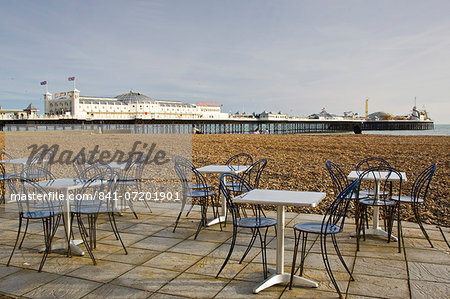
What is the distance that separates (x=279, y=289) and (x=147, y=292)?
1006mm

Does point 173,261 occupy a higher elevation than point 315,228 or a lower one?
lower

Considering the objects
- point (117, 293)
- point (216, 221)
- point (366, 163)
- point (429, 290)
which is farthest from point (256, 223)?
point (366, 163)

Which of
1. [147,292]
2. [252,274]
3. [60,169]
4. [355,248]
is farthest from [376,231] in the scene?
[60,169]

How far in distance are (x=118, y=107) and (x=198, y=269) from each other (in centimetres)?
9202

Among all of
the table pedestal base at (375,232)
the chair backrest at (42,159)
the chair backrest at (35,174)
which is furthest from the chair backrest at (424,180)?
the chair backrest at (42,159)

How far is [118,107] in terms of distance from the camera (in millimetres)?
91562

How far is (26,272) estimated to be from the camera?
344cm

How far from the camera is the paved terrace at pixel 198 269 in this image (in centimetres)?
300

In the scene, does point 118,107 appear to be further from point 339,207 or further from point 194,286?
point 339,207

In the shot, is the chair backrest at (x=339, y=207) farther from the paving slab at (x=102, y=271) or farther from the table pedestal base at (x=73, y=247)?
the table pedestal base at (x=73, y=247)

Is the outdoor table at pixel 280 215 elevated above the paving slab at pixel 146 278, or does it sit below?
above

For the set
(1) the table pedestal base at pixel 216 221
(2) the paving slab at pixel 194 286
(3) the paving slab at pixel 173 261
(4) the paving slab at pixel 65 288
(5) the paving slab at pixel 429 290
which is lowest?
(4) the paving slab at pixel 65 288

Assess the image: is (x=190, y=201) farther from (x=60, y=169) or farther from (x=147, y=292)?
(x=60, y=169)

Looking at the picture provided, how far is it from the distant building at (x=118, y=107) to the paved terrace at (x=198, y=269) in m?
77.9
